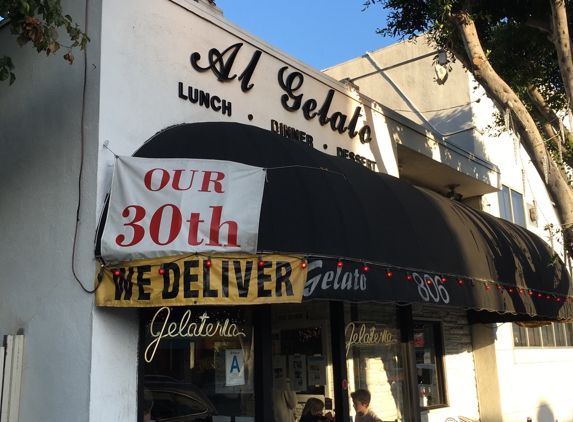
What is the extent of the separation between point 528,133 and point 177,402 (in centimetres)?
634

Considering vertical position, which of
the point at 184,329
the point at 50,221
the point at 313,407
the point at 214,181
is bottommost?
the point at 313,407

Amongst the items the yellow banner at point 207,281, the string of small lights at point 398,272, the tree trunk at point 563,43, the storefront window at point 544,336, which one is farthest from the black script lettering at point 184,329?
the storefront window at point 544,336

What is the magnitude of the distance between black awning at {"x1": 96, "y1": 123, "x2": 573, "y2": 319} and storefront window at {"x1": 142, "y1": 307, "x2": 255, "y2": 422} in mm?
1415

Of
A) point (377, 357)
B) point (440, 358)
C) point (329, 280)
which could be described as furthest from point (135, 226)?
point (440, 358)

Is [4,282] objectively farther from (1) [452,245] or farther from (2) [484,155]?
(2) [484,155]

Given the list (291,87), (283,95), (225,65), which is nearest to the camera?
(225,65)

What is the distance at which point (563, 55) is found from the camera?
29.7ft

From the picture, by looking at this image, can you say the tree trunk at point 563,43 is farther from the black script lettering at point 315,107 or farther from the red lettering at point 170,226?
the red lettering at point 170,226

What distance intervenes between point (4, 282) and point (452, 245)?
550 centimetres

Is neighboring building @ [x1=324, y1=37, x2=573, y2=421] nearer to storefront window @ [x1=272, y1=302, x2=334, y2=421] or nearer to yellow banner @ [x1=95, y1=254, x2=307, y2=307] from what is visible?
storefront window @ [x1=272, y1=302, x2=334, y2=421]

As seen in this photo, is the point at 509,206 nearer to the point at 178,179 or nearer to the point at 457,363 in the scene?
the point at 457,363

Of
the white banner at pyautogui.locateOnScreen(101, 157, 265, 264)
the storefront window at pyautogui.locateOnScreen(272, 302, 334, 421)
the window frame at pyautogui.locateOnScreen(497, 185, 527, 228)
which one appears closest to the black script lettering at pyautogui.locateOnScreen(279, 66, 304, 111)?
the storefront window at pyautogui.locateOnScreen(272, 302, 334, 421)

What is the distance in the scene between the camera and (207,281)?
5.37 meters

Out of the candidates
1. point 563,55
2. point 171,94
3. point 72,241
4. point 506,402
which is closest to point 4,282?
point 72,241
